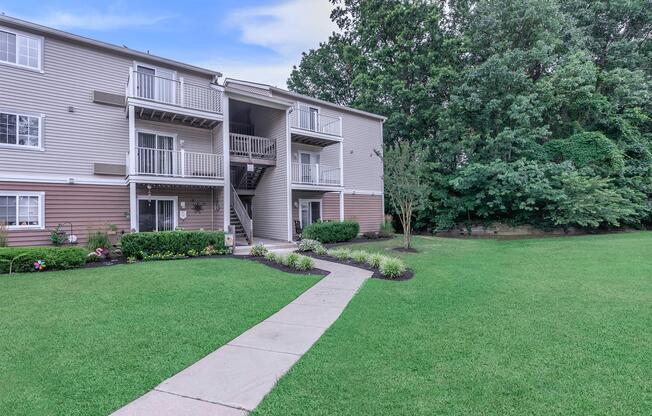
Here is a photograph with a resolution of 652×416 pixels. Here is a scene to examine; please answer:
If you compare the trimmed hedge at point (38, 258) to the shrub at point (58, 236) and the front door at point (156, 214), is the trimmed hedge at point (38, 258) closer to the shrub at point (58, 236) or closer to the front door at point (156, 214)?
the shrub at point (58, 236)

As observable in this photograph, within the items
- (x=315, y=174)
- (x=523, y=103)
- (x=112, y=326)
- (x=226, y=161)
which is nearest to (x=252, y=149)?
(x=226, y=161)

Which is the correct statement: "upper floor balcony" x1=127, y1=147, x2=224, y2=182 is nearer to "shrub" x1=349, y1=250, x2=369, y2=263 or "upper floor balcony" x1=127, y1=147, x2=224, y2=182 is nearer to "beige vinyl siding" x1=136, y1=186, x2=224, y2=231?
"beige vinyl siding" x1=136, y1=186, x2=224, y2=231

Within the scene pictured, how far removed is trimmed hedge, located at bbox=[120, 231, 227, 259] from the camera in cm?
1102

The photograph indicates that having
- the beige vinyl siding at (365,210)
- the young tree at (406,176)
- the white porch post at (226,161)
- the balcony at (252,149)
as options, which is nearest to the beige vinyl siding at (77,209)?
the white porch post at (226,161)

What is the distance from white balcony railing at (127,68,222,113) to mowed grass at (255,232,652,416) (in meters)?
10.6

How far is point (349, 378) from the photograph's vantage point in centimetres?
343

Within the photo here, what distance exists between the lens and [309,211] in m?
18.4

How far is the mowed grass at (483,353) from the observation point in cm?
299

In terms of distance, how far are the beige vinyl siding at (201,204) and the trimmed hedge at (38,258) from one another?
457cm

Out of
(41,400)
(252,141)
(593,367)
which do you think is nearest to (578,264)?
(593,367)

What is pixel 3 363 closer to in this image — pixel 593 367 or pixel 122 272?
pixel 122 272

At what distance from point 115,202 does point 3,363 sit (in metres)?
10.1

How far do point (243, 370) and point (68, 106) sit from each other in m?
12.7

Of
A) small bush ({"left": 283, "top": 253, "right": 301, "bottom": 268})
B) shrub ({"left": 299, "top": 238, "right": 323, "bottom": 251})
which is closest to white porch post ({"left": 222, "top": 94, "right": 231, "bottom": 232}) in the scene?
shrub ({"left": 299, "top": 238, "right": 323, "bottom": 251})
